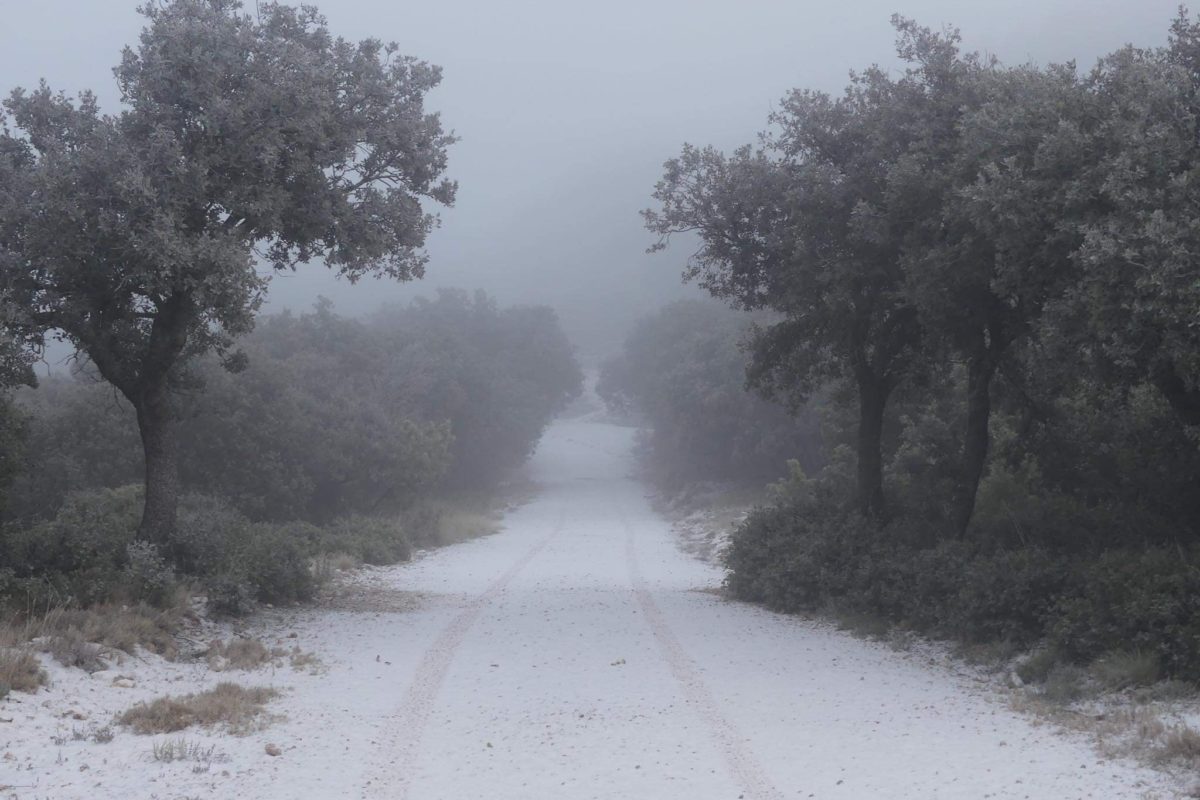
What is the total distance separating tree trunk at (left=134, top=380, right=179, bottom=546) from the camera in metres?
14.3

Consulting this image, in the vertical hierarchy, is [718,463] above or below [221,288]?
below

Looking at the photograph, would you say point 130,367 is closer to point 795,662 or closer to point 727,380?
point 795,662

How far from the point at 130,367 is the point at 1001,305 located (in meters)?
11.4

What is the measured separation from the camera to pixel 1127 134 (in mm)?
10102

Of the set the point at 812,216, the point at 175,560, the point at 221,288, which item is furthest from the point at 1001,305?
the point at 175,560

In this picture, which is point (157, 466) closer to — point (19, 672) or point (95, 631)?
point (95, 631)

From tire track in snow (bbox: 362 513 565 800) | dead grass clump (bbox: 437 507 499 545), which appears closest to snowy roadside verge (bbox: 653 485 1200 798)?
tire track in snow (bbox: 362 513 565 800)

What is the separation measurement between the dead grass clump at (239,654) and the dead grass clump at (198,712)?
1.56 metres

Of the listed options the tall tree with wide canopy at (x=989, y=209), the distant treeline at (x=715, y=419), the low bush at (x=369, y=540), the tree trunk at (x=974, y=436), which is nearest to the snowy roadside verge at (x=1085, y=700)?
the tree trunk at (x=974, y=436)

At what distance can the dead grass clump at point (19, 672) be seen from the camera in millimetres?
8664

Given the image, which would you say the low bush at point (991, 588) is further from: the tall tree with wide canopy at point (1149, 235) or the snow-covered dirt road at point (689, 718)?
the tall tree with wide canopy at point (1149, 235)

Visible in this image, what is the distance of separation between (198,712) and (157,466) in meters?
6.34

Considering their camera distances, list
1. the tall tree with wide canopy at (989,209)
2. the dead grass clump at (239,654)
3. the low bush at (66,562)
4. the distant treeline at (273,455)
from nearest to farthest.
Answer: the tall tree with wide canopy at (989,209)
the dead grass clump at (239,654)
the low bush at (66,562)
the distant treeline at (273,455)

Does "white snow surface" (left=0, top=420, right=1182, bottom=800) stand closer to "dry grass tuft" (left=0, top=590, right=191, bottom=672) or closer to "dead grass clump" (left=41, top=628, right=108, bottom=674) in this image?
"dead grass clump" (left=41, top=628, right=108, bottom=674)
